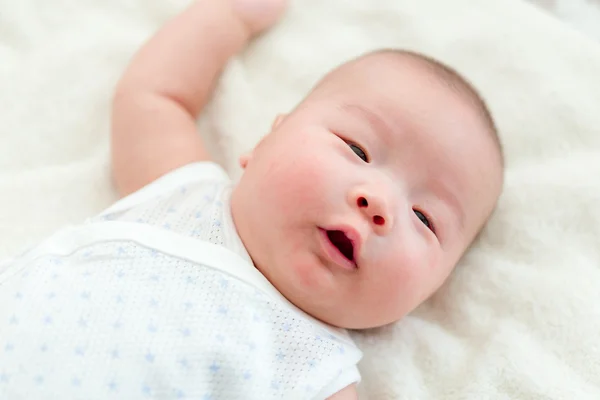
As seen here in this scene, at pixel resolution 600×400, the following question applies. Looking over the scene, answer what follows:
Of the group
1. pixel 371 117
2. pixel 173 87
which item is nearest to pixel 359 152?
pixel 371 117

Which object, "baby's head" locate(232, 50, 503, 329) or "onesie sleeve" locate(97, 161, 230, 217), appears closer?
"baby's head" locate(232, 50, 503, 329)

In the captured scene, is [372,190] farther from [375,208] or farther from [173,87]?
[173,87]

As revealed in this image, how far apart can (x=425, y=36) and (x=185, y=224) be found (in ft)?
2.02

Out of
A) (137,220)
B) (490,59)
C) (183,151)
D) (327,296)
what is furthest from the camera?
(490,59)

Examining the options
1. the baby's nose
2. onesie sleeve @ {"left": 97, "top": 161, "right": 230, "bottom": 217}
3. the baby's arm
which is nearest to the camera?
the baby's nose

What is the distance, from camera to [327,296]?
86 centimetres

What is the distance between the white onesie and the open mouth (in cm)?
11

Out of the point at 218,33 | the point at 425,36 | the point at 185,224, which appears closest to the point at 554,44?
the point at 425,36

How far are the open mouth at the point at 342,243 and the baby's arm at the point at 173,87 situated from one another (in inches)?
14.2

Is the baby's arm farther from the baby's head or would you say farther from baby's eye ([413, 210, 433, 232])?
baby's eye ([413, 210, 433, 232])

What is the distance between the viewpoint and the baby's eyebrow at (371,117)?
90 cm

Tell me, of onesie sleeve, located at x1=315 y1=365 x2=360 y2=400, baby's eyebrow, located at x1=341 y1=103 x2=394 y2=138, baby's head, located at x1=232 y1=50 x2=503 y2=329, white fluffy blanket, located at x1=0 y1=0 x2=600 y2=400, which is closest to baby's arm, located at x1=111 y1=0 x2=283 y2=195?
white fluffy blanket, located at x1=0 y1=0 x2=600 y2=400

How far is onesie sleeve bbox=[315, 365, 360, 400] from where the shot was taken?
0.88m

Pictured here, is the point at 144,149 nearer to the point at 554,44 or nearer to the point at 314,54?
the point at 314,54
